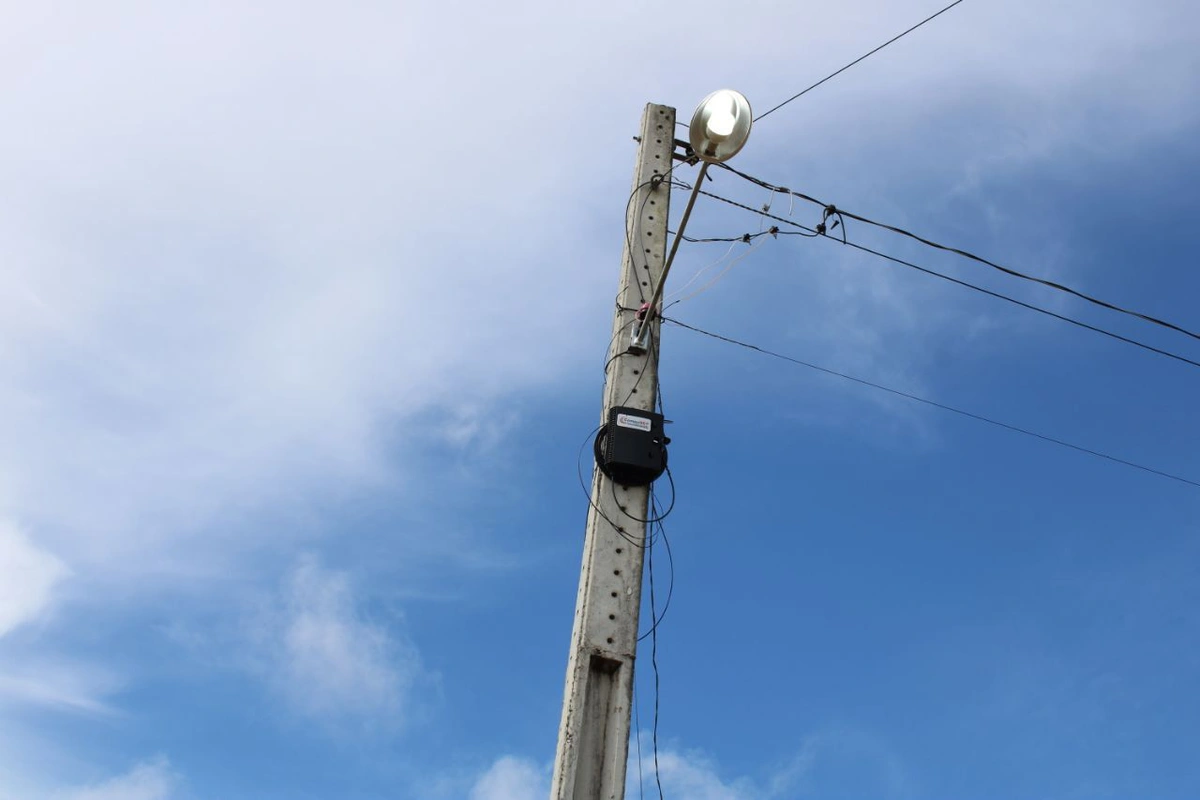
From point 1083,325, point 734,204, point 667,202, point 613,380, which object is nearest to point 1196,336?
point 1083,325

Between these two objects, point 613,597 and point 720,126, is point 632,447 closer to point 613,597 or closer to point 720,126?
point 613,597

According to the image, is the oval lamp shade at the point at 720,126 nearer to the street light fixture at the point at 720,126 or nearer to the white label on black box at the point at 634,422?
the street light fixture at the point at 720,126

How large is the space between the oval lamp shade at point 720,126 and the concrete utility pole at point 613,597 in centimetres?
101

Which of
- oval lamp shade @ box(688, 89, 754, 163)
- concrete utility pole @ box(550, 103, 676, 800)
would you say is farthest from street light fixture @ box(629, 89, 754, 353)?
concrete utility pole @ box(550, 103, 676, 800)

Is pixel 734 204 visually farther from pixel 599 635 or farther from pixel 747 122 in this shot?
pixel 599 635

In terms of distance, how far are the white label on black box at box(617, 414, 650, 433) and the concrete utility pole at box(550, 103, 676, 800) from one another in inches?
5.6

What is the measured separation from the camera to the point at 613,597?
491 cm

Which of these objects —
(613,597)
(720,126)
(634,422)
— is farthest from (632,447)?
(720,126)

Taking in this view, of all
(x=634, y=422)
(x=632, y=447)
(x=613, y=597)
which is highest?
(x=634, y=422)

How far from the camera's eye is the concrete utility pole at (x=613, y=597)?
4.57 metres

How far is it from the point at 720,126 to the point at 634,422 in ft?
4.65

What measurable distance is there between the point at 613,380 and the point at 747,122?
4.65 ft

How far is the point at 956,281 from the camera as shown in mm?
7383

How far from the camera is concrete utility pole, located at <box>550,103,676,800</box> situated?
457 centimetres
